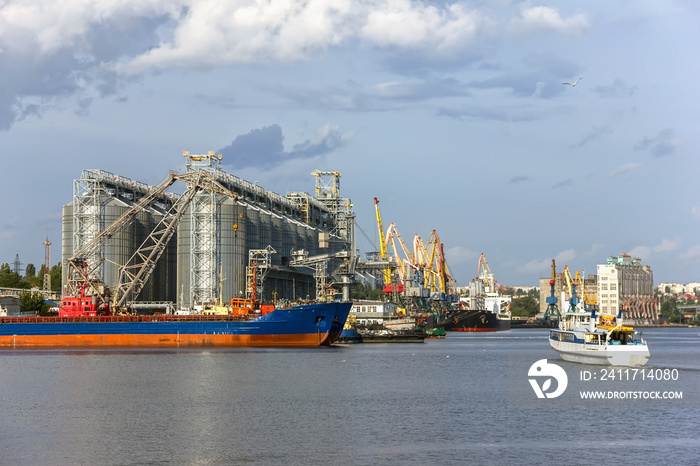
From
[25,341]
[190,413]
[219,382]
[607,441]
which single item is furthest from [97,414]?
[25,341]

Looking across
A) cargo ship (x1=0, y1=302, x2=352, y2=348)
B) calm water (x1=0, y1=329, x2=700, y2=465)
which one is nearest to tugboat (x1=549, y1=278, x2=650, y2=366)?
calm water (x1=0, y1=329, x2=700, y2=465)

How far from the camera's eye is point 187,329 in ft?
382

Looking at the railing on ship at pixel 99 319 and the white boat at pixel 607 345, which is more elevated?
the railing on ship at pixel 99 319

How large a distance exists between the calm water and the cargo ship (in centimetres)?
2780

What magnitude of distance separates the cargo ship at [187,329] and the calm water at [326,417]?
1095 inches

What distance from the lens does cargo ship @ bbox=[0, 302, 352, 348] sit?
114 metres

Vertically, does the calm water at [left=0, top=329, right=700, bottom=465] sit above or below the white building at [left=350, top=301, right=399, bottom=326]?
below

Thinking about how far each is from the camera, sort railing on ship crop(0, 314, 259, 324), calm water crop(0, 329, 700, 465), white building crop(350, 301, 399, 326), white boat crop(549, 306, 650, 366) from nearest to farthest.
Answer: calm water crop(0, 329, 700, 465), white boat crop(549, 306, 650, 366), railing on ship crop(0, 314, 259, 324), white building crop(350, 301, 399, 326)

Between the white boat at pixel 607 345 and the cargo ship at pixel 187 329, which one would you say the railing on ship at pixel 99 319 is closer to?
the cargo ship at pixel 187 329

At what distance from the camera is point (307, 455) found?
138 ft

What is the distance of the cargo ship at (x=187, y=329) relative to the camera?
Result: 114 m

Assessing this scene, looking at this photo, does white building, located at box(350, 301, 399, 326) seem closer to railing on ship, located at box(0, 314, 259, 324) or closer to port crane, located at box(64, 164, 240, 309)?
port crane, located at box(64, 164, 240, 309)

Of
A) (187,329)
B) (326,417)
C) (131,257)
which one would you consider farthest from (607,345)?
(131,257)

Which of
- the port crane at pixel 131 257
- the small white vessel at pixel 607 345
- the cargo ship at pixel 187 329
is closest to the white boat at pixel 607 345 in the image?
the small white vessel at pixel 607 345
